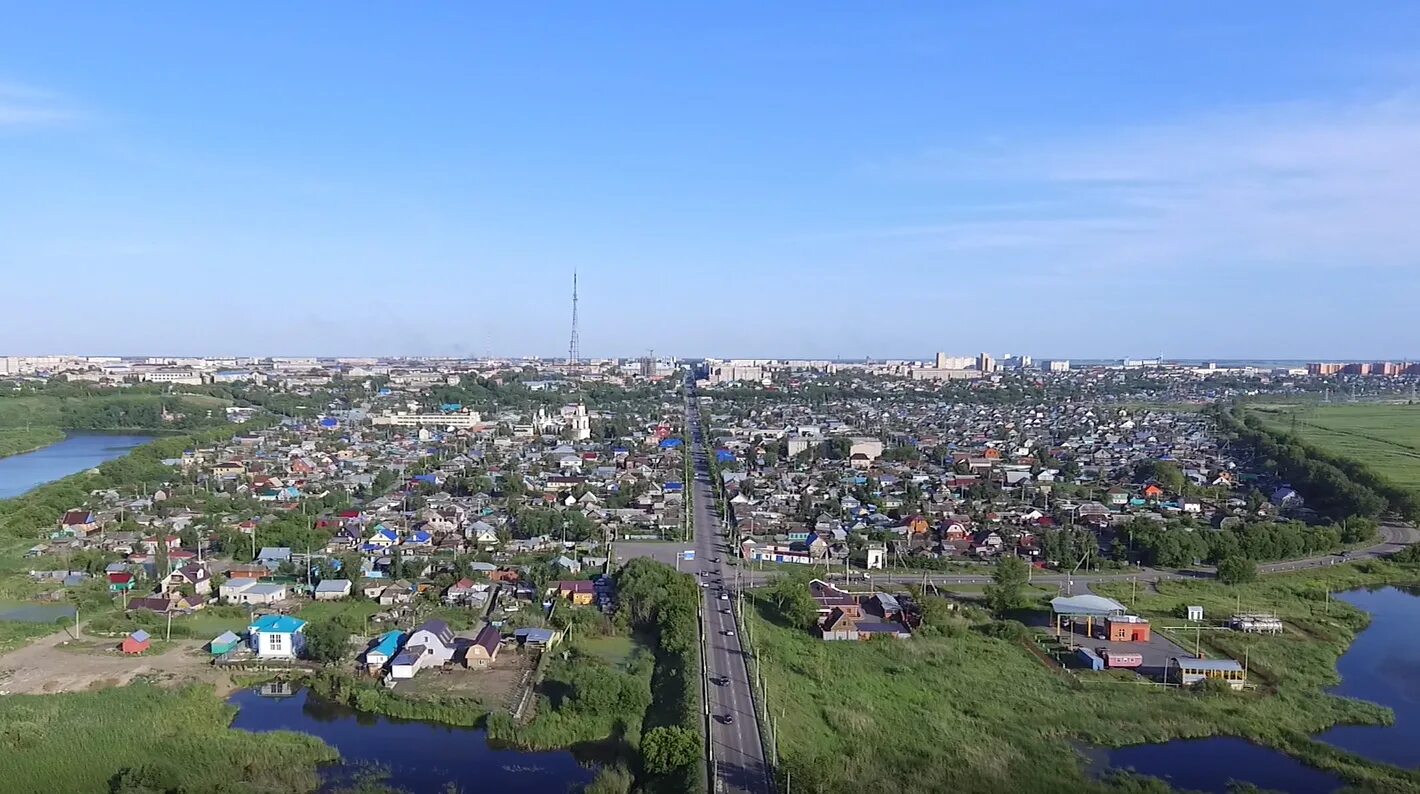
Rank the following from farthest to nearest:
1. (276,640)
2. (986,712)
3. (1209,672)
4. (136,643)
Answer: (136,643) → (276,640) → (1209,672) → (986,712)

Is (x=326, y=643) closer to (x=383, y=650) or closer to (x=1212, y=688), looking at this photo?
(x=383, y=650)

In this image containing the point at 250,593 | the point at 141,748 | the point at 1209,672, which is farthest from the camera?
the point at 250,593

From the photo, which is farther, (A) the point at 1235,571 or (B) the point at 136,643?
(A) the point at 1235,571

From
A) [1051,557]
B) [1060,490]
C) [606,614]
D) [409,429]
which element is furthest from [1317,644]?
[409,429]

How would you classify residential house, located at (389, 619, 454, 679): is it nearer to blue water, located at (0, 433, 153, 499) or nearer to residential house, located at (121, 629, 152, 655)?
residential house, located at (121, 629, 152, 655)

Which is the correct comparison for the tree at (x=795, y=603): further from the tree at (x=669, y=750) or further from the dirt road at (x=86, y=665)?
the dirt road at (x=86, y=665)

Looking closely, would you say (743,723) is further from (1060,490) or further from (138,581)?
Result: (1060,490)

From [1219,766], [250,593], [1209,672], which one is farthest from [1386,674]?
[250,593]
